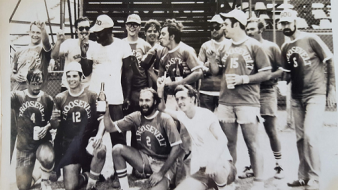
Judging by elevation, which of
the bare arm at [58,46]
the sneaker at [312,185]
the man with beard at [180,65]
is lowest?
the sneaker at [312,185]

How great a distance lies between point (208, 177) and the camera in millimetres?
2385

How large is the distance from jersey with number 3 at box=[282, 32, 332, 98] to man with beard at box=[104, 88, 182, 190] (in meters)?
1.23

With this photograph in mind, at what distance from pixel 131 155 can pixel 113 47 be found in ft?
3.39

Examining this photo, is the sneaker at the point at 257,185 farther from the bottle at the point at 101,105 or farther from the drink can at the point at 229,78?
the bottle at the point at 101,105

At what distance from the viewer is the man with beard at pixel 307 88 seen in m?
2.44

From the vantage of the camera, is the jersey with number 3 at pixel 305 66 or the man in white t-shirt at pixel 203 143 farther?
the jersey with number 3 at pixel 305 66

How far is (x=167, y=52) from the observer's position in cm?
250

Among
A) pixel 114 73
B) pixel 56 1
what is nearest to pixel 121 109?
pixel 114 73

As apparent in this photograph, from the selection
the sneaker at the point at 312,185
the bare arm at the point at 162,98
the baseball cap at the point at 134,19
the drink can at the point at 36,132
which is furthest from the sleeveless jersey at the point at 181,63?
the sneaker at the point at 312,185

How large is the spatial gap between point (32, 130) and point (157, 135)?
1.21 meters

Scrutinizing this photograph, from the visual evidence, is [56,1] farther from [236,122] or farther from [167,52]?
[236,122]

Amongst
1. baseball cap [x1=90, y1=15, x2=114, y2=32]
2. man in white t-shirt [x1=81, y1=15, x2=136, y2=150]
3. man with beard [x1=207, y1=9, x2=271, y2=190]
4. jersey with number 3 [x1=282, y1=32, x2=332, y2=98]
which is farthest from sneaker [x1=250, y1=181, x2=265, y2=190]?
baseball cap [x1=90, y1=15, x2=114, y2=32]

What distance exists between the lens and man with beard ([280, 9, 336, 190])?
2.44 meters

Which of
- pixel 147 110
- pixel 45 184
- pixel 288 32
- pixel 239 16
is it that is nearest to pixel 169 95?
pixel 147 110
